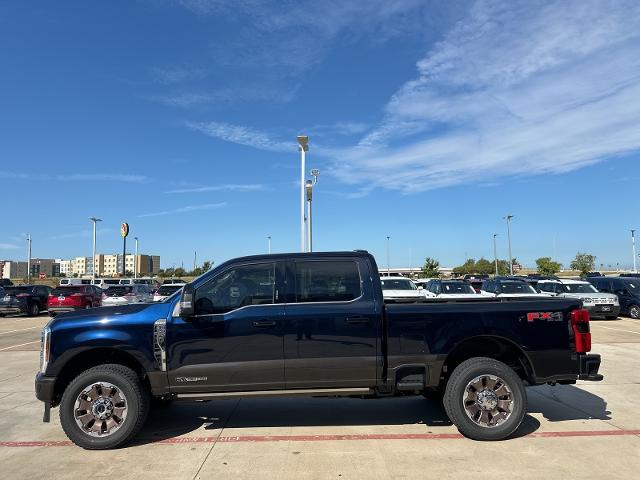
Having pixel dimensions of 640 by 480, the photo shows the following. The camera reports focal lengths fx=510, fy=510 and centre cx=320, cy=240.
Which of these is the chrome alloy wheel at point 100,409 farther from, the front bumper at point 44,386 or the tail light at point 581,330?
the tail light at point 581,330

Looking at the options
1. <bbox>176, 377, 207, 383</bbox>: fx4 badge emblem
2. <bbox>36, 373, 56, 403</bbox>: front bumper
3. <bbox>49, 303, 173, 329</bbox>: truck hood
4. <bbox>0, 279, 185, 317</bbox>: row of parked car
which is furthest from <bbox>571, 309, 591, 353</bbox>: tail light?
<bbox>0, 279, 185, 317</bbox>: row of parked car

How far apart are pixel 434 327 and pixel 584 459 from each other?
1.81 meters

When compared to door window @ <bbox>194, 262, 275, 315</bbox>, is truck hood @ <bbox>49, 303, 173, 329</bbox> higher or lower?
lower

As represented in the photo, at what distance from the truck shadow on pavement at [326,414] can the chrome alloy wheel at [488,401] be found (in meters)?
0.32

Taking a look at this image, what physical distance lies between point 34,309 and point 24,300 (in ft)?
3.10

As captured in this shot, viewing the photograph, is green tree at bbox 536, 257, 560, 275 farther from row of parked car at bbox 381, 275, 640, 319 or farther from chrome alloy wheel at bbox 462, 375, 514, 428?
chrome alloy wheel at bbox 462, 375, 514, 428

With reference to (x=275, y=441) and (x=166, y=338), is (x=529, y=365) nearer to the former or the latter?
(x=275, y=441)

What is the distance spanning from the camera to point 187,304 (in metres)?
5.15

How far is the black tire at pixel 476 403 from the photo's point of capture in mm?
5344

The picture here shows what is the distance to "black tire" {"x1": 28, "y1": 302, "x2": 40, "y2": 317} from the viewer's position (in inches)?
970

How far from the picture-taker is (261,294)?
548cm

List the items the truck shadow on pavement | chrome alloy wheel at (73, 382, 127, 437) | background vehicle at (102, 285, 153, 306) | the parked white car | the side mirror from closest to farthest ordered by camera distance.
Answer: the side mirror → chrome alloy wheel at (73, 382, 127, 437) → the truck shadow on pavement → the parked white car → background vehicle at (102, 285, 153, 306)

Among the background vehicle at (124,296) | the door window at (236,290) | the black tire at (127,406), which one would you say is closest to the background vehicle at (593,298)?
the door window at (236,290)

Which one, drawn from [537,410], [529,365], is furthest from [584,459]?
[537,410]
